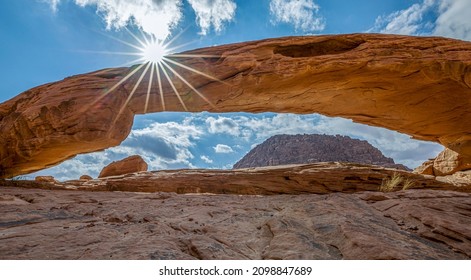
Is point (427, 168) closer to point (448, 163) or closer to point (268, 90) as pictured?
point (448, 163)

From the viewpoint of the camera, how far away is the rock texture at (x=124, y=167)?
2302 cm

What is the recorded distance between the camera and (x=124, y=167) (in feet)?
76.8

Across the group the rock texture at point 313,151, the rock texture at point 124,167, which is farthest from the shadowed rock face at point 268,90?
the rock texture at point 313,151

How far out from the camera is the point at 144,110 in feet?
46.0

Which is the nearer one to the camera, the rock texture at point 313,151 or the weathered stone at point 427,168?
the weathered stone at point 427,168

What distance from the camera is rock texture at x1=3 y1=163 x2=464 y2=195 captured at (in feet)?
43.0

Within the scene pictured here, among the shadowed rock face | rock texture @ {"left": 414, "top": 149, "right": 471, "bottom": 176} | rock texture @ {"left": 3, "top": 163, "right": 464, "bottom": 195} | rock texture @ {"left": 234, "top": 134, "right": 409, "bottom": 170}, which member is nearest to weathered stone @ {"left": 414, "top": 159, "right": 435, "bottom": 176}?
rock texture @ {"left": 414, "top": 149, "right": 471, "bottom": 176}

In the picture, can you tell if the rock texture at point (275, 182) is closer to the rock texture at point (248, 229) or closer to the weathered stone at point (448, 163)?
the rock texture at point (248, 229)

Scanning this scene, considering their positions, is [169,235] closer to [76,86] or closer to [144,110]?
[144,110]

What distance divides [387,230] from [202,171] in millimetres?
11082

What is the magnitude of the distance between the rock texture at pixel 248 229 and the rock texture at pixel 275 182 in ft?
19.0

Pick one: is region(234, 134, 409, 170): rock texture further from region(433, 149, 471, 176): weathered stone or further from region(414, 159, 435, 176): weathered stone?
region(433, 149, 471, 176): weathered stone
